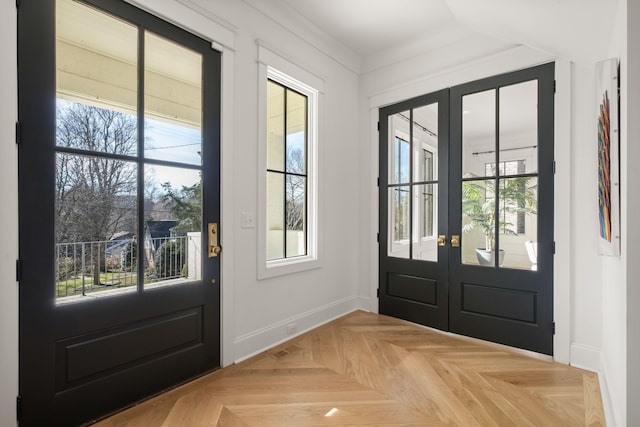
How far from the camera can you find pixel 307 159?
3.26 m

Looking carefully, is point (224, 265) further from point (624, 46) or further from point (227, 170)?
point (624, 46)

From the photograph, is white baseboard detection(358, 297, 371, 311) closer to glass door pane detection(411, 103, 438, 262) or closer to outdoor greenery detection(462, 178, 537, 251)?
glass door pane detection(411, 103, 438, 262)

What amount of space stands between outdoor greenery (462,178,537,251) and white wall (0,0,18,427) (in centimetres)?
314

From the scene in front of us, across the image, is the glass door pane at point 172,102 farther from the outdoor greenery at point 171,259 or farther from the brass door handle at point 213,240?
the outdoor greenery at point 171,259

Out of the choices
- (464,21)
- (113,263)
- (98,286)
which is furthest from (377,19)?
(98,286)

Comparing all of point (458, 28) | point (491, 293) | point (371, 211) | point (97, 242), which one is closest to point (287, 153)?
point (371, 211)

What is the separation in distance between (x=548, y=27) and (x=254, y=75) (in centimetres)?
198

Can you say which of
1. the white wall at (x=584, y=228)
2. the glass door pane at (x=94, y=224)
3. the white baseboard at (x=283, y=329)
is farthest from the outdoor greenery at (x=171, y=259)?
the white wall at (x=584, y=228)

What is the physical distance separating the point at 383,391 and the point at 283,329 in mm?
1080

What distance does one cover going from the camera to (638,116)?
→ 138 cm

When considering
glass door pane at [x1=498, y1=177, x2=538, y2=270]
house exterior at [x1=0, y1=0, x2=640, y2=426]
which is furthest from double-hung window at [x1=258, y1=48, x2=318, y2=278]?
glass door pane at [x1=498, y1=177, x2=538, y2=270]

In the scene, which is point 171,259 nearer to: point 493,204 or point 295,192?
point 295,192

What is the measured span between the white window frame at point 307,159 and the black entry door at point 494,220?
3.29 feet

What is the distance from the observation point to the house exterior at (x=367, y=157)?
149 cm
